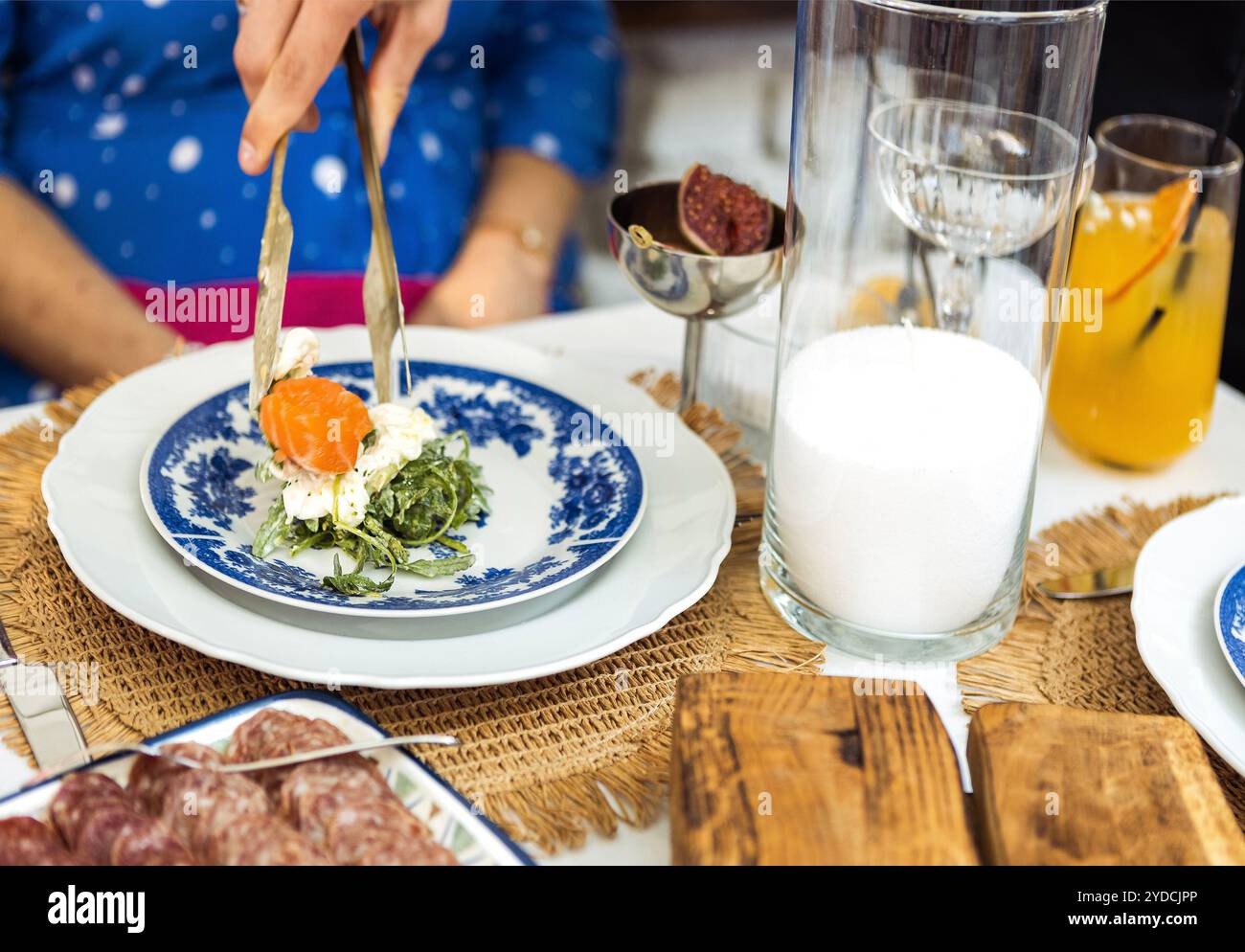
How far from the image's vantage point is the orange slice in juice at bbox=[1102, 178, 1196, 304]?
3.22 ft

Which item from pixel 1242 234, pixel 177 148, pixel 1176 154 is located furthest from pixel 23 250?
pixel 1242 234

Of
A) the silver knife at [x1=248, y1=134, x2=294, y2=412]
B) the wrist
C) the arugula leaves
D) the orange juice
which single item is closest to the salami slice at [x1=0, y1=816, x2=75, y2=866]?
the arugula leaves

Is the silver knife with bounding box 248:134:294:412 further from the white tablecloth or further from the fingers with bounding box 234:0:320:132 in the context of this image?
the white tablecloth

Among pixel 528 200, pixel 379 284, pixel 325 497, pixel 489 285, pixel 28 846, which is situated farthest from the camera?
pixel 528 200

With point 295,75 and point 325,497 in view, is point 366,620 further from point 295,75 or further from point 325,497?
point 295,75

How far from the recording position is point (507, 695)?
761 millimetres

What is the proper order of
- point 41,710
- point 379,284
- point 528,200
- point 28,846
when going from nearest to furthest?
1. point 28,846
2. point 41,710
3. point 379,284
4. point 528,200

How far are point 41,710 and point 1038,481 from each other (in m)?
0.82

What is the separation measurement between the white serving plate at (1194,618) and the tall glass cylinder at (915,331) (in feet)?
0.32

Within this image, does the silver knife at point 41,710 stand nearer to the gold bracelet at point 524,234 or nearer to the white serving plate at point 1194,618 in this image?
the white serving plate at point 1194,618

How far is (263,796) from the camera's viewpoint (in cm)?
59

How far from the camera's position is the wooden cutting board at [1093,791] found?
1.91 ft

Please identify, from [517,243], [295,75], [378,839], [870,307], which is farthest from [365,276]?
[517,243]

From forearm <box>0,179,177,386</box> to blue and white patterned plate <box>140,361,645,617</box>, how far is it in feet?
1.63
